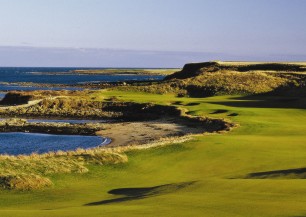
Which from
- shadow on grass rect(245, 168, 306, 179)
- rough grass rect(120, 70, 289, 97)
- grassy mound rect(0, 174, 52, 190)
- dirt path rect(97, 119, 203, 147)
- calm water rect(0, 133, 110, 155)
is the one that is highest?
rough grass rect(120, 70, 289, 97)

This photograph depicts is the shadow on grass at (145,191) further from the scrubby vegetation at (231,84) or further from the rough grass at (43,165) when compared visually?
the scrubby vegetation at (231,84)

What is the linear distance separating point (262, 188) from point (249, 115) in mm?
41568

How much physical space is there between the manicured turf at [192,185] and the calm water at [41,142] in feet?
44.0

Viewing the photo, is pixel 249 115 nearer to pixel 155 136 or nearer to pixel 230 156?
pixel 155 136

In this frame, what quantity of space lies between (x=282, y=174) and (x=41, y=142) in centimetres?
2921

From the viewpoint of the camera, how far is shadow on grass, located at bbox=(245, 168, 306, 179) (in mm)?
23516

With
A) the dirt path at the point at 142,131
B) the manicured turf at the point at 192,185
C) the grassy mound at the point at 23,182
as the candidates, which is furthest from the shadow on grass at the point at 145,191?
the dirt path at the point at 142,131

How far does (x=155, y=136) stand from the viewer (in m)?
49.5

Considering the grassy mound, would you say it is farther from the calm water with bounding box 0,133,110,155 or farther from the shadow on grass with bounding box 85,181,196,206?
the calm water with bounding box 0,133,110,155

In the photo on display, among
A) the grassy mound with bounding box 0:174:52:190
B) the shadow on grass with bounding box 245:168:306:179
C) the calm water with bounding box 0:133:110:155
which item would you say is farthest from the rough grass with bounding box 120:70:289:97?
the grassy mound with bounding box 0:174:52:190

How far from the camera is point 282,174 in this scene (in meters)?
24.1

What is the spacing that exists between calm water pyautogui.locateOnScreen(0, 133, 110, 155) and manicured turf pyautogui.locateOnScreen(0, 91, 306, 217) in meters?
13.4

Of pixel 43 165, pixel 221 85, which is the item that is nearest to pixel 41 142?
pixel 43 165

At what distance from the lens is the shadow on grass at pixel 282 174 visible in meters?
23.5
